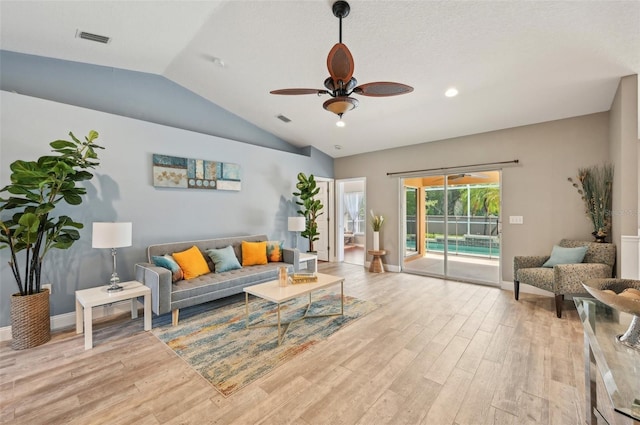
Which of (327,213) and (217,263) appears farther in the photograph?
(327,213)

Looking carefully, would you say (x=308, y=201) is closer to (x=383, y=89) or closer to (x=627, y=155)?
(x=383, y=89)

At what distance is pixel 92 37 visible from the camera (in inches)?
120

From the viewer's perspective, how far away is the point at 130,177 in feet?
12.2

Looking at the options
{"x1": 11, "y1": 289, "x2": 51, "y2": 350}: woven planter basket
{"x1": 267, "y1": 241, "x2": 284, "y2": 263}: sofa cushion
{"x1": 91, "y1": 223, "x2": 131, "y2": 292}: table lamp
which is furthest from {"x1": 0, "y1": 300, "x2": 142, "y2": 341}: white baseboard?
{"x1": 267, "y1": 241, "x2": 284, "y2": 263}: sofa cushion

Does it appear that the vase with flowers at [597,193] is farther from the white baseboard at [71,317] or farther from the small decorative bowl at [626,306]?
the white baseboard at [71,317]

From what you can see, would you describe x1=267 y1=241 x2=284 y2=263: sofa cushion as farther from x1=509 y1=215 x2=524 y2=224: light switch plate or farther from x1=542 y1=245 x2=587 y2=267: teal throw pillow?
x1=542 y1=245 x2=587 y2=267: teal throw pillow

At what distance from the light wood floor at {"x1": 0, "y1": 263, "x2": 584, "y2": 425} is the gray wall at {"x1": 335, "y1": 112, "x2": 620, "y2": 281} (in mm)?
1463

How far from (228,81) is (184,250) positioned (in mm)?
2655

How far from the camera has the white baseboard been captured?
2.83 metres

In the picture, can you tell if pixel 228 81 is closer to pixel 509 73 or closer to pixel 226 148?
pixel 226 148

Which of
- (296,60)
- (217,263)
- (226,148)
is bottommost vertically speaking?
(217,263)

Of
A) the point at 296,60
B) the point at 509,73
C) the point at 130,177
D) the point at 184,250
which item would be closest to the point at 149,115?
the point at 130,177

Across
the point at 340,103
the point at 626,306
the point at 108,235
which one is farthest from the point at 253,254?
the point at 626,306

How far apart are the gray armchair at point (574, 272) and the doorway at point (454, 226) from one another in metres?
1.05
